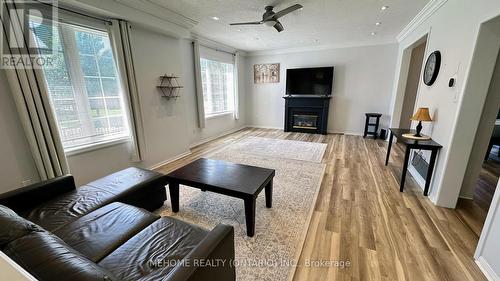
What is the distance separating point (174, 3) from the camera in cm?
285

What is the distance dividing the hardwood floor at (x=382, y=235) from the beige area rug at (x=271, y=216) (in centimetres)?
12

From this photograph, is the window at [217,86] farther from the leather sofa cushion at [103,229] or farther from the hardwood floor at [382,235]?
the leather sofa cushion at [103,229]

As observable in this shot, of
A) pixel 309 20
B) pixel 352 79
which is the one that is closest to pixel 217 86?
pixel 309 20

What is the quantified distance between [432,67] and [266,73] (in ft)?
14.4

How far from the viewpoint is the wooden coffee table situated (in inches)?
69.8

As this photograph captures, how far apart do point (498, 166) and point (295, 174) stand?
3516 millimetres

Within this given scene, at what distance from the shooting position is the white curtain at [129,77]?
270 centimetres

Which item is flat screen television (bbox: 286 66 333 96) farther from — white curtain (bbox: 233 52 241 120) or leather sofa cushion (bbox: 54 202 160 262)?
leather sofa cushion (bbox: 54 202 160 262)

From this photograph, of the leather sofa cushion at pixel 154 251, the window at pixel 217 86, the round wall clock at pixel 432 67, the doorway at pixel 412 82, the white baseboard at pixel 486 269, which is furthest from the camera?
the window at pixel 217 86

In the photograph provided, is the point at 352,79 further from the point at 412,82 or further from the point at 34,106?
the point at 34,106

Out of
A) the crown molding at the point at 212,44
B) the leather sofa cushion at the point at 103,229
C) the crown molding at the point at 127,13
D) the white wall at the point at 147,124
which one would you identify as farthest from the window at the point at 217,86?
the leather sofa cushion at the point at 103,229

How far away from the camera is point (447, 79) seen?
2.37 meters

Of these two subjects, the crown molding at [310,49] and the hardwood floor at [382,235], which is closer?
the hardwood floor at [382,235]

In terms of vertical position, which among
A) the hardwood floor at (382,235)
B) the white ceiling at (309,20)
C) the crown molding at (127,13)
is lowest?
the hardwood floor at (382,235)
